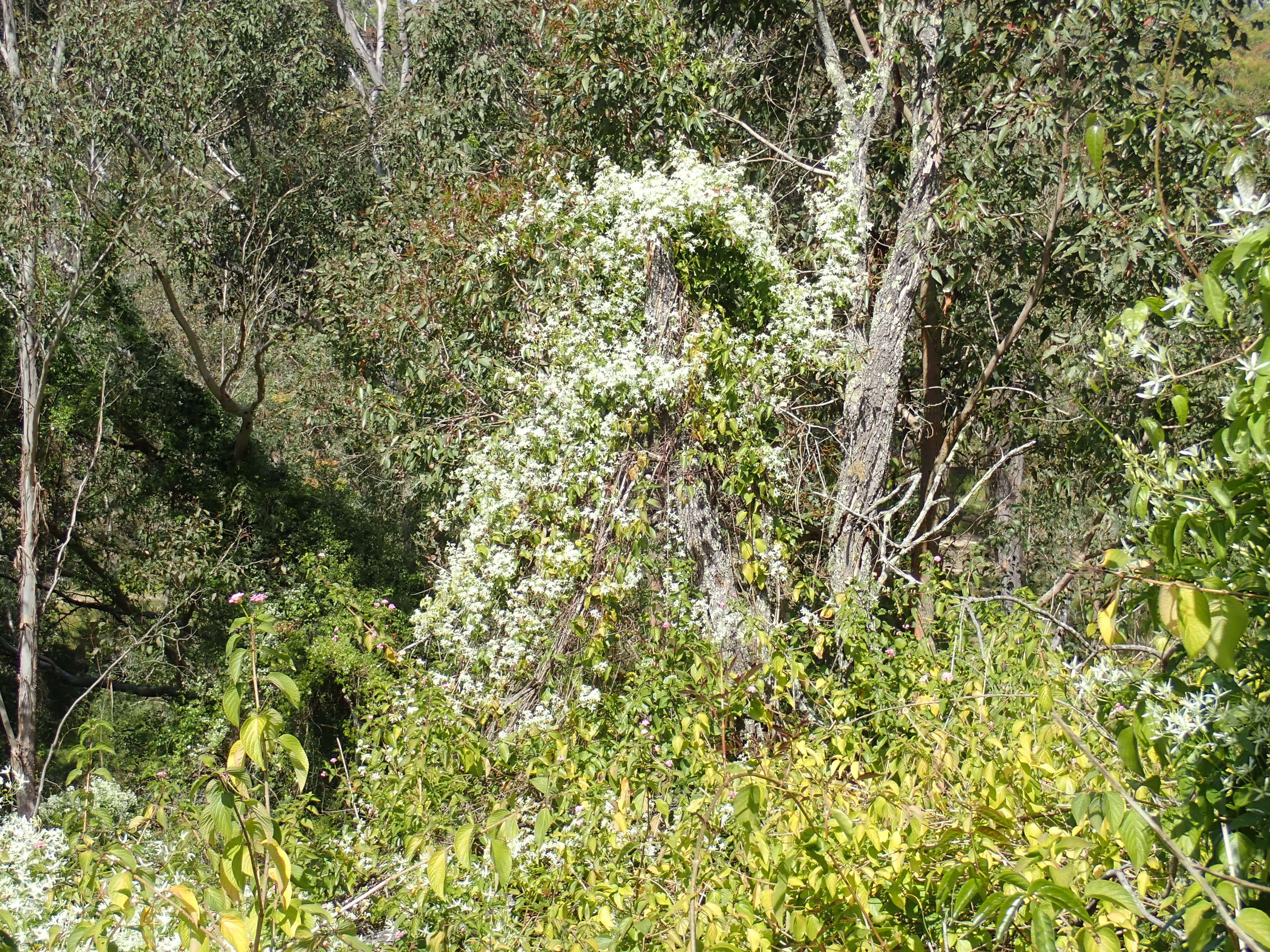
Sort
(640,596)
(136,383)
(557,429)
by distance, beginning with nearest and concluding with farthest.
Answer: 1. (640,596)
2. (557,429)
3. (136,383)

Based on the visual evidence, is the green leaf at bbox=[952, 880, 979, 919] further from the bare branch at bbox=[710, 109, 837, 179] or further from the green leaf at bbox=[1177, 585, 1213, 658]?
the bare branch at bbox=[710, 109, 837, 179]

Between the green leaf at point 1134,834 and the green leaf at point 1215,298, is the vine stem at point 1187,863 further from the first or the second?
the green leaf at point 1215,298

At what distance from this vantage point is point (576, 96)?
245 inches

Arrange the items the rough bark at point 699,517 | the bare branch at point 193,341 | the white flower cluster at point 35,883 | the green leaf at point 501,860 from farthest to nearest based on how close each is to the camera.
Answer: the bare branch at point 193,341 → the rough bark at point 699,517 → the white flower cluster at point 35,883 → the green leaf at point 501,860

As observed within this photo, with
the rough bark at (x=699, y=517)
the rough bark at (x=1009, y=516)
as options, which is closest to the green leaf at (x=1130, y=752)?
the rough bark at (x=699, y=517)

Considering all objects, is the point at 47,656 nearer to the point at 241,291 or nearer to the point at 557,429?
the point at 241,291

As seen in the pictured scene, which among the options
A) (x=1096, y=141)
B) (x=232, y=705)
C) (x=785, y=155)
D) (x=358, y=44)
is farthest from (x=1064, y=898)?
(x=358, y=44)

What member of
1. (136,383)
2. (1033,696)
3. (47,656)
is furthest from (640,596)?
(47,656)

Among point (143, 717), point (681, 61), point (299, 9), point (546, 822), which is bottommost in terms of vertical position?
point (143, 717)

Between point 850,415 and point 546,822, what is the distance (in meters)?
3.72

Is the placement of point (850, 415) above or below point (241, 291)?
below

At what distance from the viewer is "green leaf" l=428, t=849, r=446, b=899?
1.42m

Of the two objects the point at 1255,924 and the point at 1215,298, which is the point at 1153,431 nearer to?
the point at 1215,298

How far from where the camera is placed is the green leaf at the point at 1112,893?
1.10m
